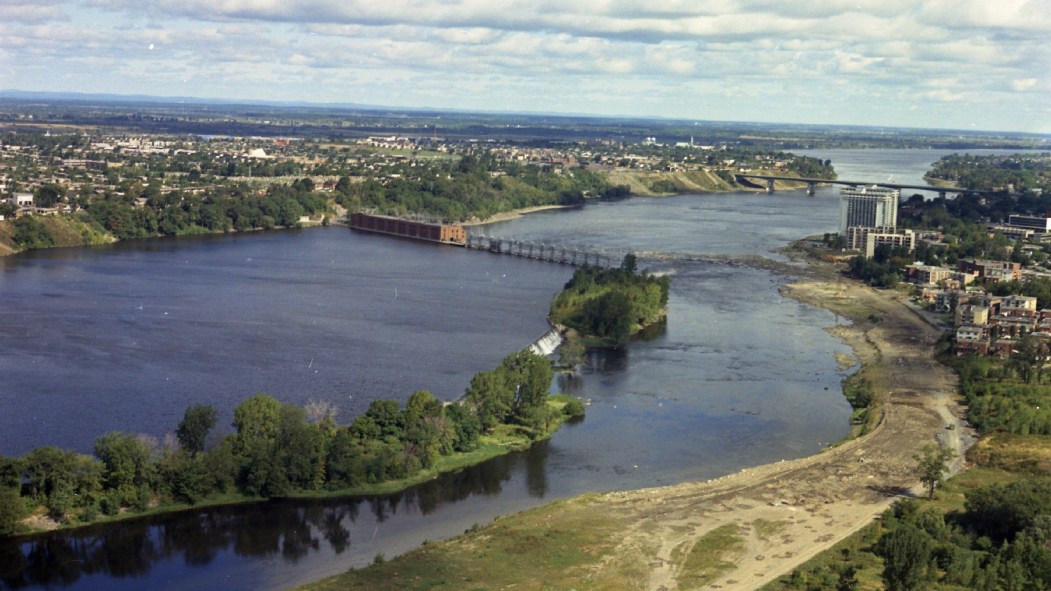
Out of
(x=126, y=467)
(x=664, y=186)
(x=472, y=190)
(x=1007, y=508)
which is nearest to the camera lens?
(x=1007, y=508)

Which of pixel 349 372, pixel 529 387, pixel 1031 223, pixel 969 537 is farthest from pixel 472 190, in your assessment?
pixel 969 537

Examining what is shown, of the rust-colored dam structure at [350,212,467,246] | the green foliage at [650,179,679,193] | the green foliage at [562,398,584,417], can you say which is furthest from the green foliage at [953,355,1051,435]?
the green foliage at [650,179,679,193]

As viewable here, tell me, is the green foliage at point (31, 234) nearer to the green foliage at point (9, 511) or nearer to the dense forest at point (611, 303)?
the dense forest at point (611, 303)

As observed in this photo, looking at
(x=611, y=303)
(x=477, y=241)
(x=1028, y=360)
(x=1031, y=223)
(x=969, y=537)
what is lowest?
(x=969, y=537)

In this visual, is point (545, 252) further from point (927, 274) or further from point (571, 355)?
point (571, 355)

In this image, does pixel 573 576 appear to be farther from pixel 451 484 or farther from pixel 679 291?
pixel 679 291
